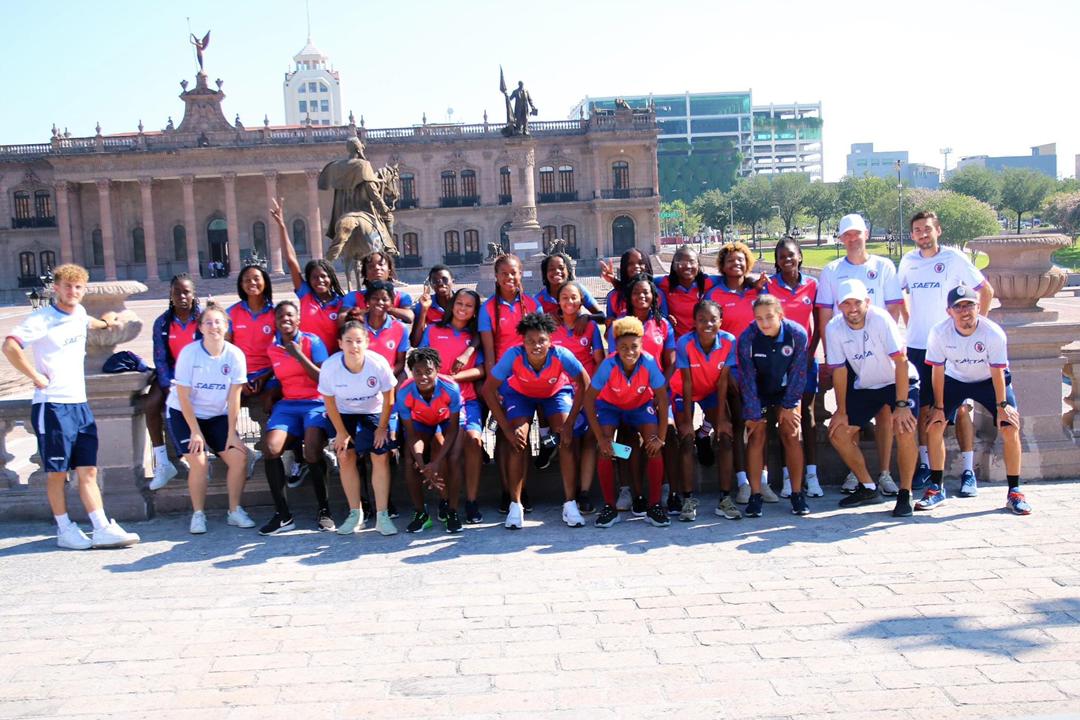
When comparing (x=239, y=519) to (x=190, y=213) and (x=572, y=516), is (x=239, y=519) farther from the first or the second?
(x=190, y=213)

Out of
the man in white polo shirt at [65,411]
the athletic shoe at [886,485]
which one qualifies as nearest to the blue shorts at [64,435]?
the man in white polo shirt at [65,411]

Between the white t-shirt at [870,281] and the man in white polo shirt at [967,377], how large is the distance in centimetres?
60

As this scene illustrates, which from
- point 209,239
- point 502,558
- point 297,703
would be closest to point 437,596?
point 502,558

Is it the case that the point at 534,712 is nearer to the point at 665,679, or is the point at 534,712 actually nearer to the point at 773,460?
the point at 665,679

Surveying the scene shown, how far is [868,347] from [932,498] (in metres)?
1.15

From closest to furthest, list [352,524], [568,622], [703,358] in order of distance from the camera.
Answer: [568,622] < [352,524] < [703,358]

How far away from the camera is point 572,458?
7273 mm

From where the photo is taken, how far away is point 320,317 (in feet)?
26.7

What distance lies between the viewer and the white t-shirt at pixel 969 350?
7.17 metres

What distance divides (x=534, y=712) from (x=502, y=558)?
2212mm

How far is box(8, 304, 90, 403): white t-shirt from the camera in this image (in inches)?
267

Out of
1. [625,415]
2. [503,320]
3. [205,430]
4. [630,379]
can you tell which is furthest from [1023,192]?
[205,430]

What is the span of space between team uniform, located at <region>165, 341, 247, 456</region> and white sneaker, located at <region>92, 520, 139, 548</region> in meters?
0.76

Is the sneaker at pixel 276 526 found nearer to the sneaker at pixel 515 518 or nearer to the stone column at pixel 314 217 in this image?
the sneaker at pixel 515 518
